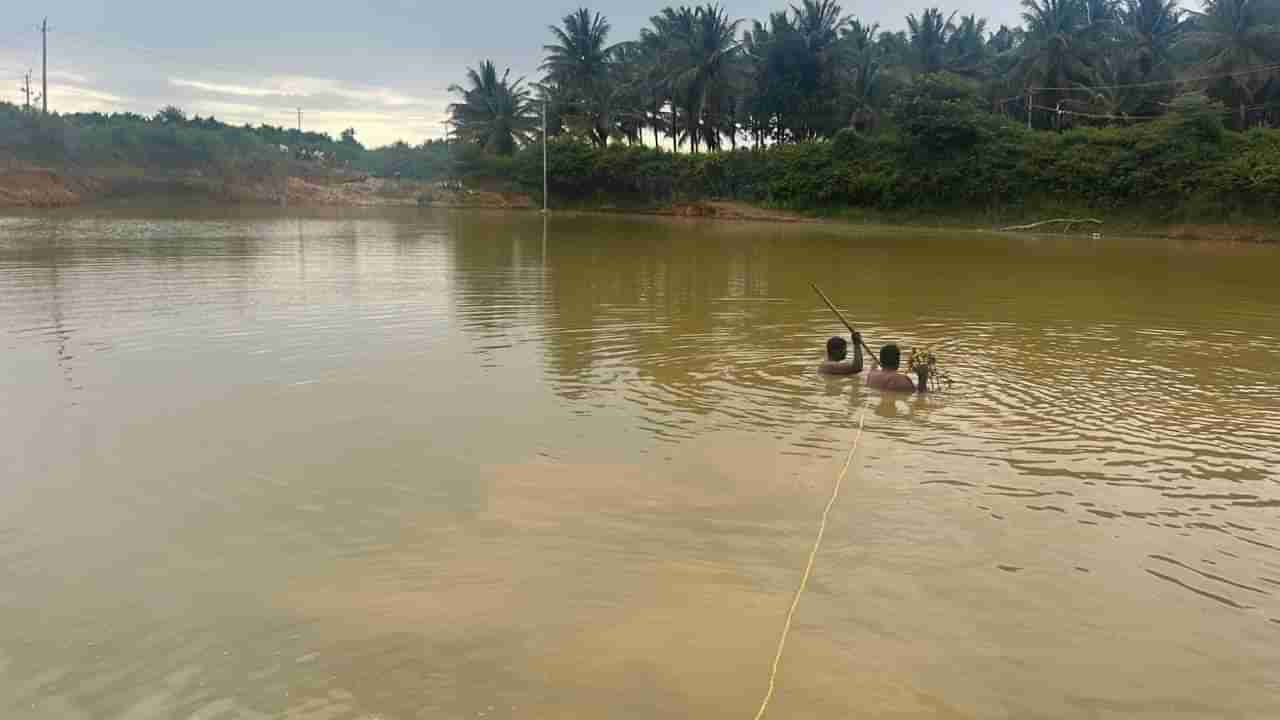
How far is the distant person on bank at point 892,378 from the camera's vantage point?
892cm

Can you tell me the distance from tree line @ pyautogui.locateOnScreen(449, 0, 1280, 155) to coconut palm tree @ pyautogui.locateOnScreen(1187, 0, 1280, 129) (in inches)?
2.5

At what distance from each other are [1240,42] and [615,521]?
47.4 meters

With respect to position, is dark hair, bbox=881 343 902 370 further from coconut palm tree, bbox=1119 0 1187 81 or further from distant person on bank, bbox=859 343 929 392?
coconut palm tree, bbox=1119 0 1187 81

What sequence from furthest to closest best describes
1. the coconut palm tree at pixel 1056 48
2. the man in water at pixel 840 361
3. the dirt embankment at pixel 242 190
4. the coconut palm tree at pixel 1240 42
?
the dirt embankment at pixel 242 190
the coconut palm tree at pixel 1056 48
the coconut palm tree at pixel 1240 42
the man in water at pixel 840 361

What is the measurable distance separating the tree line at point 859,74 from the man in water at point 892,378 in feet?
128

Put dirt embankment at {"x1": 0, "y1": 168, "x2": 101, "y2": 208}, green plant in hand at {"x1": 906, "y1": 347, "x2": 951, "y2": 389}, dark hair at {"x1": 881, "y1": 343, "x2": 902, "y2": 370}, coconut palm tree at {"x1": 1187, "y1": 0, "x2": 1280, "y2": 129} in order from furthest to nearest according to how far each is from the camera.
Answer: dirt embankment at {"x1": 0, "y1": 168, "x2": 101, "y2": 208} < coconut palm tree at {"x1": 1187, "y1": 0, "x2": 1280, "y2": 129} < dark hair at {"x1": 881, "y1": 343, "x2": 902, "y2": 370} < green plant in hand at {"x1": 906, "y1": 347, "x2": 951, "y2": 389}

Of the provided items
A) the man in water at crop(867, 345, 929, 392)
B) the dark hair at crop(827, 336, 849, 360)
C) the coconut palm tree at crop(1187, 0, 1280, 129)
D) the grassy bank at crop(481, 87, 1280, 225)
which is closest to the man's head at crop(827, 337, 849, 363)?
the dark hair at crop(827, 336, 849, 360)

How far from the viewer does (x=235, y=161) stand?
236ft

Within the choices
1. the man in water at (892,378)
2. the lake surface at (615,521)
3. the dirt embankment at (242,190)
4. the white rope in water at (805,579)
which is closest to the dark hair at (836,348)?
the lake surface at (615,521)

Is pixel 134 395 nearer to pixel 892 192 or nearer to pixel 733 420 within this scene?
pixel 733 420

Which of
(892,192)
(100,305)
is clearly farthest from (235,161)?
(100,305)

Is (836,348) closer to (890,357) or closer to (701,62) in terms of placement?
(890,357)

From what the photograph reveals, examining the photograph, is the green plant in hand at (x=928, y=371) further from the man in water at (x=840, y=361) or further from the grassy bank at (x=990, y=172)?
the grassy bank at (x=990, y=172)

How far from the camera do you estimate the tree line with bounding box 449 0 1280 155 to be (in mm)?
44500
